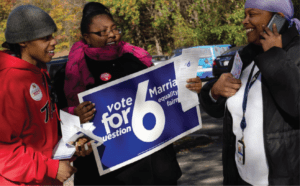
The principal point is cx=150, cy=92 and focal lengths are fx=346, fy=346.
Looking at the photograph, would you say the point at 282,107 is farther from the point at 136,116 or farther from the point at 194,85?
the point at 136,116

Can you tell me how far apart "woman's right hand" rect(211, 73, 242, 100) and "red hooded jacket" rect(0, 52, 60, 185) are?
1.08 m

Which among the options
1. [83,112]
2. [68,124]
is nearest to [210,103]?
[83,112]

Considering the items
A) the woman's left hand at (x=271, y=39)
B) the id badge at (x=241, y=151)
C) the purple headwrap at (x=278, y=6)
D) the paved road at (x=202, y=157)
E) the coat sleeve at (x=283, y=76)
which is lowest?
the paved road at (x=202, y=157)

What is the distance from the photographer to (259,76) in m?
2.03

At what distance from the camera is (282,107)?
187 centimetres

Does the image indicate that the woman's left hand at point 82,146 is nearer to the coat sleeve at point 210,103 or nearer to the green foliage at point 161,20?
the coat sleeve at point 210,103

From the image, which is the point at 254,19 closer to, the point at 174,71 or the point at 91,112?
the point at 174,71

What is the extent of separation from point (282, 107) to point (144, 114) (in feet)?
3.01

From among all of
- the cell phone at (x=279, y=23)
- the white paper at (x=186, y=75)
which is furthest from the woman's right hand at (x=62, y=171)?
the cell phone at (x=279, y=23)

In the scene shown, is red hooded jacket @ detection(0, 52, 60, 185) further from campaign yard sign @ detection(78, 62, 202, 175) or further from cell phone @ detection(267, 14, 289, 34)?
cell phone @ detection(267, 14, 289, 34)

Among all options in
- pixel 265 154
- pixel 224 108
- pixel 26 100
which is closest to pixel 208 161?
pixel 224 108

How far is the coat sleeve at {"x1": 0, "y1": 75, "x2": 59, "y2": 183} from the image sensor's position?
5.96 feet

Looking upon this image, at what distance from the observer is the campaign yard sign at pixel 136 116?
2.28 meters

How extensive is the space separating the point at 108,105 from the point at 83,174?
1.95 ft
